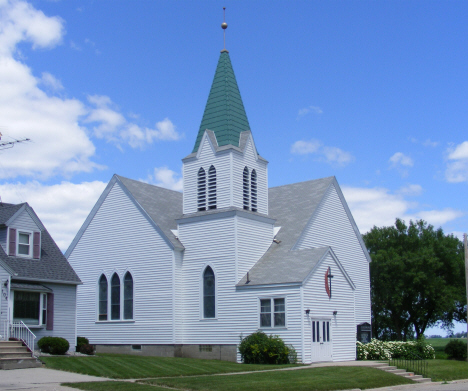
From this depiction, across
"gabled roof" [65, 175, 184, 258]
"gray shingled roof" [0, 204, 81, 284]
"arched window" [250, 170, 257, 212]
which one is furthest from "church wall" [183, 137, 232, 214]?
"gray shingled roof" [0, 204, 81, 284]

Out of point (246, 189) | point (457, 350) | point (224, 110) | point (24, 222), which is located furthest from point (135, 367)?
point (457, 350)

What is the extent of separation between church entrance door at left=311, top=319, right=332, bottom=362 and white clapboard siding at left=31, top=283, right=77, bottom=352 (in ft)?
41.1

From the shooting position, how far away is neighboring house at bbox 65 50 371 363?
32969mm

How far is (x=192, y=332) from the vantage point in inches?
1399

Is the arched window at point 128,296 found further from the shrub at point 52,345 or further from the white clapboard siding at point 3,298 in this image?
the white clapboard siding at point 3,298

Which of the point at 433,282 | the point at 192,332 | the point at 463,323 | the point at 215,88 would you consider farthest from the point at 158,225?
the point at 463,323

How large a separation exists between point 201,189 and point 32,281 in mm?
11361

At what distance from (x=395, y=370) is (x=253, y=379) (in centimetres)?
862

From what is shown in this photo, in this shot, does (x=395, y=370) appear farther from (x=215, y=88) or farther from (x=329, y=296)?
(x=215, y=88)

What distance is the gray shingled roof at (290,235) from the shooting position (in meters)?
32.8

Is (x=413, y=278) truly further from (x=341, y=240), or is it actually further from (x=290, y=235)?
(x=290, y=235)

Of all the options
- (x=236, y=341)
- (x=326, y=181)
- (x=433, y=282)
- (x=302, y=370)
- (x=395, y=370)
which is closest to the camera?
(x=302, y=370)

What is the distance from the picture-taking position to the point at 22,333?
96.4 ft

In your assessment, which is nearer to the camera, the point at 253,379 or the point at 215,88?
the point at 253,379
